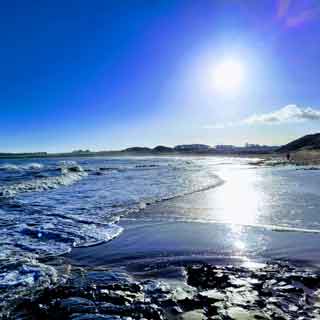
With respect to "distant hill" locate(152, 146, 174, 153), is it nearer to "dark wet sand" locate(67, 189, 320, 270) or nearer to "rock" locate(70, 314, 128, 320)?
"dark wet sand" locate(67, 189, 320, 270)

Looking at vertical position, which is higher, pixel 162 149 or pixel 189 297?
pixel 162 149

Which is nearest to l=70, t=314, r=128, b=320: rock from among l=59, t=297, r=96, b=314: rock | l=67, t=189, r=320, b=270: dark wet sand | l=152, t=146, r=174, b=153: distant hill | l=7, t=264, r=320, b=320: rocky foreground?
l=7, t=264, r=320, b=320: rocky foreground

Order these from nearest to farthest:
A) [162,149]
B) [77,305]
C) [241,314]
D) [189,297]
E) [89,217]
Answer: [241,314] → [77,305] → [189,297] → [89,217] → [162,149]

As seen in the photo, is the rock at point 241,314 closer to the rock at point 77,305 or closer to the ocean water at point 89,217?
the rock at point 77,305

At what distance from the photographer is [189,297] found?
450 cm

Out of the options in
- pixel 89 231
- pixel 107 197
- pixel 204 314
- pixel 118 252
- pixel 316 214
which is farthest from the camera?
pixel 107 197

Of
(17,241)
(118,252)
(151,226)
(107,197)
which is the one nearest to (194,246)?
(118,252)

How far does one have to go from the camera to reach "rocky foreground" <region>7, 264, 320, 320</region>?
4047 millimetres

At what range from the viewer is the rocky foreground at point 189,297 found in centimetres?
405

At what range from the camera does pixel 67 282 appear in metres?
5.12

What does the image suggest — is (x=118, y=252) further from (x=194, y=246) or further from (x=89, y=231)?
(x=89, y=231)

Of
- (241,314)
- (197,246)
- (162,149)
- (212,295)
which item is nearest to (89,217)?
(197,246)

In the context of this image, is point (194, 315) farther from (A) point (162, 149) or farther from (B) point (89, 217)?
(A) point (162, 149)

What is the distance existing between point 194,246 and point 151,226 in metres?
2.29
